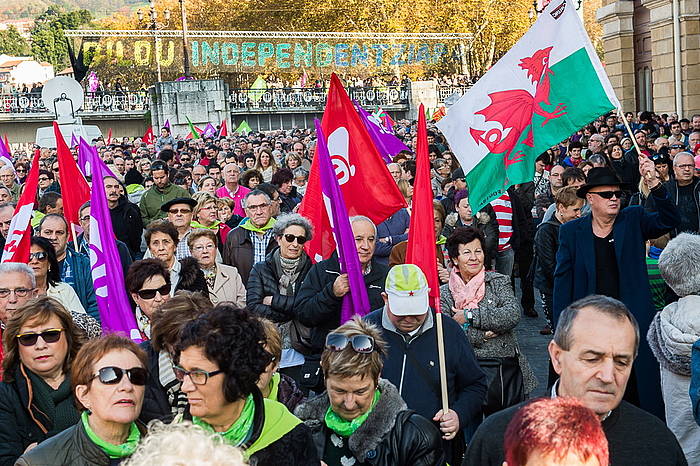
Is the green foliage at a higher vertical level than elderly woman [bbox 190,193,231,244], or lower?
higher

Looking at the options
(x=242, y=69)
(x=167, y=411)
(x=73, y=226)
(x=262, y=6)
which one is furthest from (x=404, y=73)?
(x=167, y=411)

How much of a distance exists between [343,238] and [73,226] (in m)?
3.77

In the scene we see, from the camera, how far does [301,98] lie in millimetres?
55688

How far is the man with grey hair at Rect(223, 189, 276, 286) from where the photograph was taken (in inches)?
358

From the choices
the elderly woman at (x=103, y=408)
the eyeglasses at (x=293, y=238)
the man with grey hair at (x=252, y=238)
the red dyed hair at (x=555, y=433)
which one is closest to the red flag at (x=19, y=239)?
the eyeglasses at (x=293, y=238)

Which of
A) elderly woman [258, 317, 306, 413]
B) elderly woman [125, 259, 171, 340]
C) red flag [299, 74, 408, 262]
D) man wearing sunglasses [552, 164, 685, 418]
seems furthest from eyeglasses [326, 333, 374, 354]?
red flag [299, 74, 408, 262]

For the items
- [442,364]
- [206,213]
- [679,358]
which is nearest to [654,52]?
[206,213]

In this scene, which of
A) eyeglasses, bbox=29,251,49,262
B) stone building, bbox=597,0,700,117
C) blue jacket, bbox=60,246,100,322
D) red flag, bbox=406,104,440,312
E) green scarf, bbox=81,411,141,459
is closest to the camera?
green scarf, bbox=81,411,141,459

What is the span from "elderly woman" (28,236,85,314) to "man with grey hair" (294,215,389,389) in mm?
1461

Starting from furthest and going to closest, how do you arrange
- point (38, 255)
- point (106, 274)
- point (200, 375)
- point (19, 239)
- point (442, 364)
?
point (38, 255) < point (19, 239) < point (106, 274) < point (442, 364) < point (200, 375)

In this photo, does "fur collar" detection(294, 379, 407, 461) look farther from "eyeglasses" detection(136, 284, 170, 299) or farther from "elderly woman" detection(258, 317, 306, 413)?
"eyeglasses" detection(136, 284, 170, 299)

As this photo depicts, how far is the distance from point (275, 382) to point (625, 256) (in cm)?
243

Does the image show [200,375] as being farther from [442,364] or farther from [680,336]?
[680,336]

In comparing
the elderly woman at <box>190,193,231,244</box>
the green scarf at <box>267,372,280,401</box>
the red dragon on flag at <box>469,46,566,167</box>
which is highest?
the red dragon on flag at <box>469,46,566,167</box>
